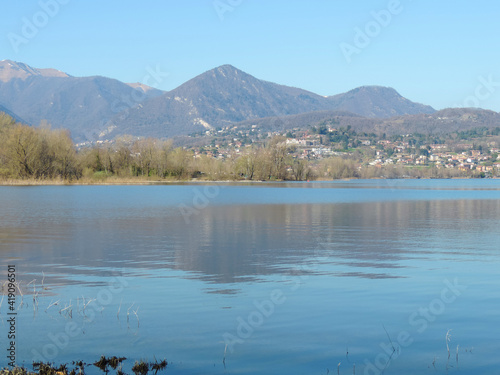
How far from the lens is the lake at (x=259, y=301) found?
36.0 feet

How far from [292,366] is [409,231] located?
2718 cm

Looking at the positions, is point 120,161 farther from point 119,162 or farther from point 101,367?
point 101,367

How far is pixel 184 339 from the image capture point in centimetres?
1185

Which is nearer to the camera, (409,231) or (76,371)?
(76,371)

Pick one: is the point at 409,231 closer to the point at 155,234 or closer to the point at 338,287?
the point at 155,234

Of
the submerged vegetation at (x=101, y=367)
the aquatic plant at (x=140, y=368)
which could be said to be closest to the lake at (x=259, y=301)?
the submerged vegetation at (x=101, y=367)

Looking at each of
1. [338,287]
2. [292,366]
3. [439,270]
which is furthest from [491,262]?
[292,366]
